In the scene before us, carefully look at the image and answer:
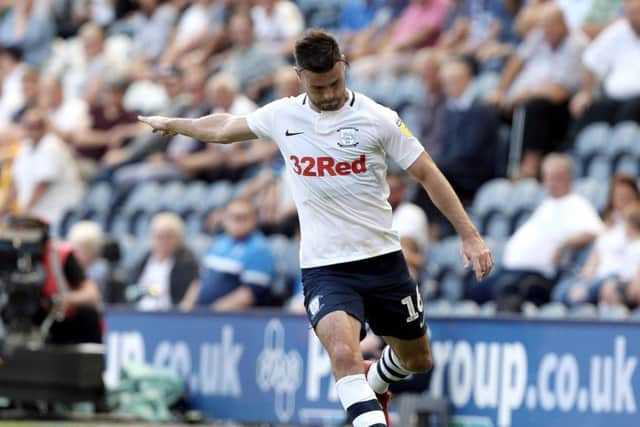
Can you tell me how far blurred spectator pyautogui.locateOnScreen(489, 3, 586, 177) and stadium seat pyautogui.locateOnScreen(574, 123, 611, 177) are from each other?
0.44 metres

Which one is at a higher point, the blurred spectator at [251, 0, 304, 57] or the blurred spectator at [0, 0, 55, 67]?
the blurred spectator at [0, 0, 55, 67]

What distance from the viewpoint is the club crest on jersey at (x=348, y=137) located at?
8.04 meters

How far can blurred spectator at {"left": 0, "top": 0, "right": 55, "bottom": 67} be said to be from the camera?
22.5 metres

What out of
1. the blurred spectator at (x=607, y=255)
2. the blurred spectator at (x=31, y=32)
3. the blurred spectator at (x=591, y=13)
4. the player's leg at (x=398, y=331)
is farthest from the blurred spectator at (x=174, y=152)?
the player's leg at (x=398, y=331)

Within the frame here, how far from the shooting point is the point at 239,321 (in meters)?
13.1

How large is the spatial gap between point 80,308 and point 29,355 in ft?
2.03

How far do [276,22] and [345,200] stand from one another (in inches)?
401

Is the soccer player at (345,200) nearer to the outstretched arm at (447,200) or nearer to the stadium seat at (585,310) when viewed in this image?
the outstretched arm at (447,200)

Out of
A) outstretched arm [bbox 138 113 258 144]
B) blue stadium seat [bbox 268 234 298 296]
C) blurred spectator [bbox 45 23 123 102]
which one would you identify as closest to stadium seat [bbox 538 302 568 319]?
blue stadium seat [bbox 268 234 298 296]

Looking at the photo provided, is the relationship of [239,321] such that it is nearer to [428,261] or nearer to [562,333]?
[428,261]

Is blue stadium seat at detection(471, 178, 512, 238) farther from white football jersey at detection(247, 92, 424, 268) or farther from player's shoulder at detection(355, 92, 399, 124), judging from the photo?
player's shoulder at detection(355, 92, 399, 124)

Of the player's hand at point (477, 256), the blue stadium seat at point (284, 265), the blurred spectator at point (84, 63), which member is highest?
the blurred spectator at point (84, 63)

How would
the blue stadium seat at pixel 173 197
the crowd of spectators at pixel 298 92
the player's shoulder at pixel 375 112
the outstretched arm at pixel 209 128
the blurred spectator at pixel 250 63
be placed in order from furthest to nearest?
the blurred spectator at pixel 250 63 < the blue stadium seat at pixel 173 197 < the crowd of spectators at pixel 298 92 < the outstretched arm at pixel 209 128 < the player's shoulder at pixel 375 112

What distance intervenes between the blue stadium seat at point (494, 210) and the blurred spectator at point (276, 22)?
486cm
